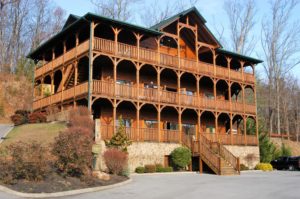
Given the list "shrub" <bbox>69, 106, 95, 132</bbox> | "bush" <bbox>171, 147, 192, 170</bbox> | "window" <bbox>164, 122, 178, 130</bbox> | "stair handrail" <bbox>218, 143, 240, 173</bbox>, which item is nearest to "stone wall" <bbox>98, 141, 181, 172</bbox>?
"bush" <bbox>171, 147, 192, 170</bbox>

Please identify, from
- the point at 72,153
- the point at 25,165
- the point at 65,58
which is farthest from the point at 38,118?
the point at 25,165

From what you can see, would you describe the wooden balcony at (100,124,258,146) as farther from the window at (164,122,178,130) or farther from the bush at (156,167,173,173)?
the window at (164,122,178,130)

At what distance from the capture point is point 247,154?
37.9m

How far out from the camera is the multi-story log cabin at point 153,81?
1183 inches

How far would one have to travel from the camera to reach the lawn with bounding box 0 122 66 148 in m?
26.4

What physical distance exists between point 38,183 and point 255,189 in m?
10.3

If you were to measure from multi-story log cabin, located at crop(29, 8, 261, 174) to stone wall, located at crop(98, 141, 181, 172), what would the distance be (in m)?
0.08

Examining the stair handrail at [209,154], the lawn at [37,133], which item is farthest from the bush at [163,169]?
the lawn at [37,133]

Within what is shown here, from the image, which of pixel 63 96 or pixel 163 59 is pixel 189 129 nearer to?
pixel 163 59

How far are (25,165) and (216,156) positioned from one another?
16.3 metres

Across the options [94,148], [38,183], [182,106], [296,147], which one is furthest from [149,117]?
[296,147]

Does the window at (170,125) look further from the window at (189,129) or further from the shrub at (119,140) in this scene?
the shrub at (119,140)

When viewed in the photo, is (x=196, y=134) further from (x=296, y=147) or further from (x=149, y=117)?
(x=296, y=147)

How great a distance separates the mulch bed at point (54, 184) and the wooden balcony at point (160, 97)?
1103 cm
